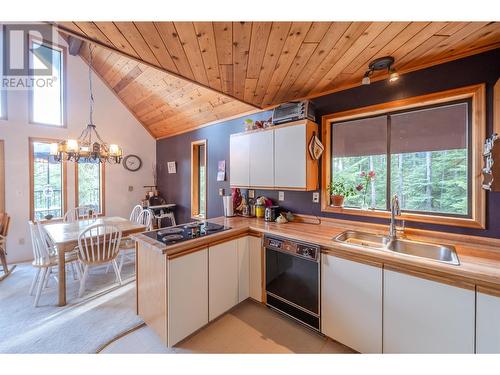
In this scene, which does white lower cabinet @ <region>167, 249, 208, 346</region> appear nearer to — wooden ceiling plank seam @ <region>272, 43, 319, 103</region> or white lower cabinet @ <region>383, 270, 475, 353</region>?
white lower cabinet @ <region>383, 270, 475, 353</region>

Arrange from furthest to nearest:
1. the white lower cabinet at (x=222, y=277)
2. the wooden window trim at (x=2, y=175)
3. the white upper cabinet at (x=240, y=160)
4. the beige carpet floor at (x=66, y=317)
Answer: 1. the wooden window trim at (x=2, y=175)
2. the white upper cabinet at (x=240, y=160)
3. the white lower cabinet at (x=222, y=277)
4. the beige carpet floor at (x=66, y=317)

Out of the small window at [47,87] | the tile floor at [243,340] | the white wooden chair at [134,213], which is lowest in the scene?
the tile floor at [243,340]

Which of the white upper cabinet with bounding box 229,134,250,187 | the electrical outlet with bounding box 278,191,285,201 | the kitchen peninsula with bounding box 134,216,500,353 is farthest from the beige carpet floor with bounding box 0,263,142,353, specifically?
the electrical outlet with bounding box 278,191,285,201

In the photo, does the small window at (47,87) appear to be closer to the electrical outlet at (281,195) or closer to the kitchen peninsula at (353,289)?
the kitchen peninsula at (353,289)

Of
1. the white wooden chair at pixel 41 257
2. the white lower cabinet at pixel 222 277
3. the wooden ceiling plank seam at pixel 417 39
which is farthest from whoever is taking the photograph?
the white wooden chair at pixel 41 257

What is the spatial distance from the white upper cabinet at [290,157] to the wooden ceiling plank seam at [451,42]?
1.07 metres

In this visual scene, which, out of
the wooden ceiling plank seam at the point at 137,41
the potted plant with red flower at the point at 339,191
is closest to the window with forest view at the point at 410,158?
the potted plant with red flower at the point at 339,191

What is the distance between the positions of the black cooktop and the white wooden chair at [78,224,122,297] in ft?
3.20

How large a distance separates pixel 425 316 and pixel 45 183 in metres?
5.63

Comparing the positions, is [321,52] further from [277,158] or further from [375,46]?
[277,158]

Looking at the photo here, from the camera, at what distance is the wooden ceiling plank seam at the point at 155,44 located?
131 cm

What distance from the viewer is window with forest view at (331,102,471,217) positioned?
1.68 meters
